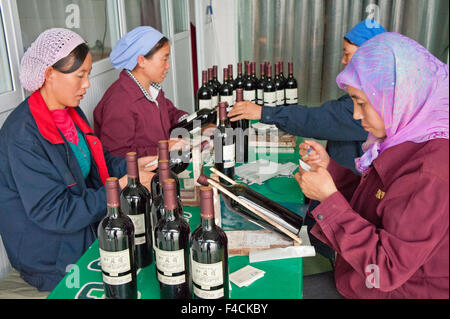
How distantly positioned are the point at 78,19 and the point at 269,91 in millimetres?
1107

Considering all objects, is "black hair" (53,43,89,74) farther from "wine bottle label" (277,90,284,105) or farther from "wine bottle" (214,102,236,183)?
"wine bottle label" (277,90,284,105)

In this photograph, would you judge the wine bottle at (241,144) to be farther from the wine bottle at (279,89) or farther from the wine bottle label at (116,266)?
the wine bottle label at (116,266)

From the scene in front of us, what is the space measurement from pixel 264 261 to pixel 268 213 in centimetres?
12

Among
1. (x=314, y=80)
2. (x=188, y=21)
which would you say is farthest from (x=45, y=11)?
(x=314, y=80)

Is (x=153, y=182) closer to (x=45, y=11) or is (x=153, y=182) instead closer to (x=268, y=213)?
(x=268, y=213)

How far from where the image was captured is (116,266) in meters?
0.88

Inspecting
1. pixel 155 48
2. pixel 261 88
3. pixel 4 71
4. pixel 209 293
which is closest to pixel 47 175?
pixel 4 71

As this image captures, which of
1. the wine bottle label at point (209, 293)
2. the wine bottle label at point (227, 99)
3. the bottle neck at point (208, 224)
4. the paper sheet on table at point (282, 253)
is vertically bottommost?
the paper sheet on table at point (282, 253)

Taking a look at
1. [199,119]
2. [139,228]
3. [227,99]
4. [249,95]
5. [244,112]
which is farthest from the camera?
[249,95]

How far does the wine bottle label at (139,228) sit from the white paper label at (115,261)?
0.54 feet

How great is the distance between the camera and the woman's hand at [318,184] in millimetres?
1074

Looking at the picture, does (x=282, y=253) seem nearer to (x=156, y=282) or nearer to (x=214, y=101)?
(x=156, y=282)

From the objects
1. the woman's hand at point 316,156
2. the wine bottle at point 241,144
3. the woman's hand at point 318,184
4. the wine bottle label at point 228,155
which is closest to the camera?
the woman's hand at point 318,184

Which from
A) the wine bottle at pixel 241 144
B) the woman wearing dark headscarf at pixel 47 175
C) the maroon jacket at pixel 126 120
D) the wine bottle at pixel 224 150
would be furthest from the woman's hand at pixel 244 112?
the woman wearing dark headscarf at pixel 47 175
